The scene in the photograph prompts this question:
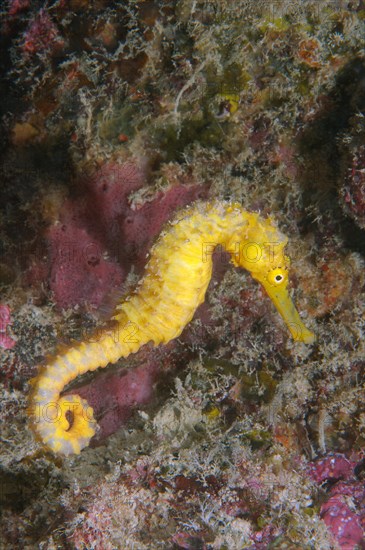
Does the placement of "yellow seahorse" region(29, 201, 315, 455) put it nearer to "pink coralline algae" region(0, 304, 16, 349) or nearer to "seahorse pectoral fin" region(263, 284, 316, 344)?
"seahorse pectoral fin" region(263, 284, 316, 344)

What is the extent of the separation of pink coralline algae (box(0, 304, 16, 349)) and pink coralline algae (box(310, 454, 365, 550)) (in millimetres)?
2844

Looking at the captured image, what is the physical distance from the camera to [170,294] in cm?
309

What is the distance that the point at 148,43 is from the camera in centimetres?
334

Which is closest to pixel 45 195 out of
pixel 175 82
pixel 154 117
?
pixel 154 117

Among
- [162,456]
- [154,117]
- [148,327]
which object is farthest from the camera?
[154,117]

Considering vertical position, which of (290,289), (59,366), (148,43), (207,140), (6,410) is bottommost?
(290,289)

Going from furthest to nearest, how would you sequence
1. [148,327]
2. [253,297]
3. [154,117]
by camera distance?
[253,297]
[154,117]
[148,327]

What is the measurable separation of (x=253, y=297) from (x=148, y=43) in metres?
2.34

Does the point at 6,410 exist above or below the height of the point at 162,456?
above


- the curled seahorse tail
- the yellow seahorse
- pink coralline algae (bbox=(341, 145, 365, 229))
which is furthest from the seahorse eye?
the curled seahorse tail

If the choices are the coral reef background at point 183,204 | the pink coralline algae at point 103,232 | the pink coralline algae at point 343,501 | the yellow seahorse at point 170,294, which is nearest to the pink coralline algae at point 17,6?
the coral reef background at point 183,204

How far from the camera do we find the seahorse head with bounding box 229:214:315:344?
3.04 m

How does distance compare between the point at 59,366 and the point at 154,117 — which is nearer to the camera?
the point at 59,366

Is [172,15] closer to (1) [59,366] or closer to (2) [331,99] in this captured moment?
(2) [331,99]
